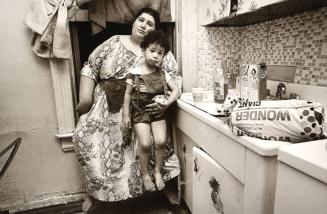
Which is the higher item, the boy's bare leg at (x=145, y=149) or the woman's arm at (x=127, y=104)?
the woman's arm at (x=127, y=104)

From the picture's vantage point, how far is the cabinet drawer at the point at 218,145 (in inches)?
33.2

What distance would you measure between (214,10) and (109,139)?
108 cm

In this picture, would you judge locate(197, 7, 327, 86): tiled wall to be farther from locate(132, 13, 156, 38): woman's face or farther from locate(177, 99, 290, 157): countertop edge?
locate(177, 99, 290, 157): countertop edge

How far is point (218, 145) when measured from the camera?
3.30 feet

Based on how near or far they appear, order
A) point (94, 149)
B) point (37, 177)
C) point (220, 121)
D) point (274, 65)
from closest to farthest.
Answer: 1. point (220, 121)
2. point (274, 65)
3. point (94, 149)
4. point (37, 177)

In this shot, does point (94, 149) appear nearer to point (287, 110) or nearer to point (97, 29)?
point (97, 29)

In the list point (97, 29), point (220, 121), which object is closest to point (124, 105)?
point (97, 29)

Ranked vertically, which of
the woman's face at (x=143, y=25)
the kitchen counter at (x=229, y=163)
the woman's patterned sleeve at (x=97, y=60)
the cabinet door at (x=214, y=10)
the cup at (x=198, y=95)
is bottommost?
the kitchen counter at (x=229, y=163)

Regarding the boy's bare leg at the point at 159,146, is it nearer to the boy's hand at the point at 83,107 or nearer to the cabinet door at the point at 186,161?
the cabinet door at the point at 186,161

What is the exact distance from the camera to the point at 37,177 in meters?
1.78

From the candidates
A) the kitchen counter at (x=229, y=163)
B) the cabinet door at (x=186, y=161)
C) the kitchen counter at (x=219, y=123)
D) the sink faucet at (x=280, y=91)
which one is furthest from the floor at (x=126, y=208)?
the sink faucet at (x=280, y=91)

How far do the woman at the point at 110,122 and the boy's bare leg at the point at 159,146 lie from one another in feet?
0.24

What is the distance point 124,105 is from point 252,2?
90 centimetres

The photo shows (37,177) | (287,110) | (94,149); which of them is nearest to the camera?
(287,110)
